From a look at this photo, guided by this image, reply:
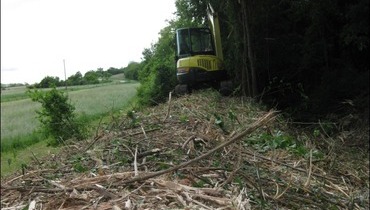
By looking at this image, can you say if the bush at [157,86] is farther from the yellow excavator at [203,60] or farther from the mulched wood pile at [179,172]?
the yellow excavator at [203,60]

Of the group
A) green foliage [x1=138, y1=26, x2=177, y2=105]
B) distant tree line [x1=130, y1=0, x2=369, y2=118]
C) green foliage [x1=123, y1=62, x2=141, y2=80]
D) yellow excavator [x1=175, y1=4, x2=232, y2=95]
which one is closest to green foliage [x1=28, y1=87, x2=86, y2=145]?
green foliage [x1=123, y1=62, x2=141, y2=80]

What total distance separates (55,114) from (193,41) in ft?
8.75

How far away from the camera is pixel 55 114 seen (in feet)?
14.3

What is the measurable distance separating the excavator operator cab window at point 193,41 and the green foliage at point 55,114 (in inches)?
73.5

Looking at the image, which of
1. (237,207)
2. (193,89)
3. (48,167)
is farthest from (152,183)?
(193,89)

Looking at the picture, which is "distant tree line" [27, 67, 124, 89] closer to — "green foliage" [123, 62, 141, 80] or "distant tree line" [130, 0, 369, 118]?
"green foliage" [123, 62, 141, 80]

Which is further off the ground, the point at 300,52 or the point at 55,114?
the point at 300,52

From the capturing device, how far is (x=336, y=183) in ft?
15.1

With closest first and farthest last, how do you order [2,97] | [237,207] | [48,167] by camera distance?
1. [237,207]
2. [48,167]
3. [2,97]

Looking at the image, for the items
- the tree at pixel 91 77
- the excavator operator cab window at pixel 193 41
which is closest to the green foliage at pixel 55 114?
the tree at pixel 91 77

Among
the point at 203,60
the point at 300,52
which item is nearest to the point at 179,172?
the point at 203,60

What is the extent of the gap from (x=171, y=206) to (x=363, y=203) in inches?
90.8

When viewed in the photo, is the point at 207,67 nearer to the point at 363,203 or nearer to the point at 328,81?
the point at 363,203

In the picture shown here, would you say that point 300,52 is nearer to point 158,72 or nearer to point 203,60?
point 203,60
